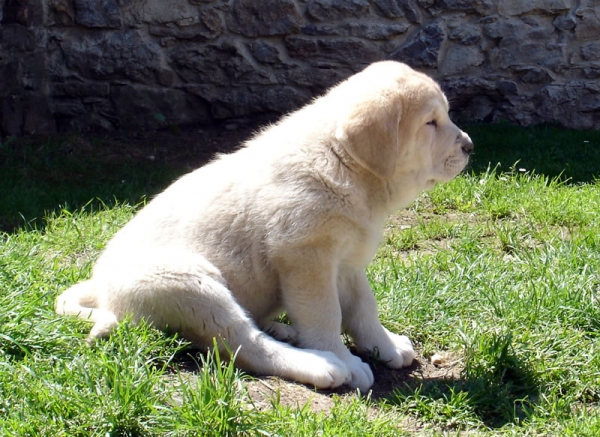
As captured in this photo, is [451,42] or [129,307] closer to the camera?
[129,307]

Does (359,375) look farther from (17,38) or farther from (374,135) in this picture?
(17,38)

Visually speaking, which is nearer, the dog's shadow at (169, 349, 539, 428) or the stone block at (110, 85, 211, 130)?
the dog's shadow at (169, 349, 539, 428)

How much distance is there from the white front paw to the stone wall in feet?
15.2

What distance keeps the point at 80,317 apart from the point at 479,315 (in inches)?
76.0

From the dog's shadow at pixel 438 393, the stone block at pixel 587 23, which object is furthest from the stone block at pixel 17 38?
the stone block at pixel 587 23

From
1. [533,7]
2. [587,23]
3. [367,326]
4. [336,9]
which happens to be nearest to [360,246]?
[367,326]

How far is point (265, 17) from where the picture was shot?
7.72m

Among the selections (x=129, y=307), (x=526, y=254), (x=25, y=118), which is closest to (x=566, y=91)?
(x=526, y=254)

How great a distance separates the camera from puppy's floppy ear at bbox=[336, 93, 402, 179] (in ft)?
10.7

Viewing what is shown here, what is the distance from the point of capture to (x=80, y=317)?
3.40 metres

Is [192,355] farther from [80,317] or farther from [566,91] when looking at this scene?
[566,91]

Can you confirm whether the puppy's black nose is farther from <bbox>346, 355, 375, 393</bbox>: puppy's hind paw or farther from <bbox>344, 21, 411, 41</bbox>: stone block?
<bbox>344, 21, 411, 41</bbox>: stone block

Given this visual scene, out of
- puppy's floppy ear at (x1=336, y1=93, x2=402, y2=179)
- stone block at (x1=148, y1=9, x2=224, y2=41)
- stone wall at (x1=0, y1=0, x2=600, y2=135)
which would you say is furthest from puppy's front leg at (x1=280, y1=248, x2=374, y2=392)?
stone block at (x1=148, y1=9, x2=224, y2=41)

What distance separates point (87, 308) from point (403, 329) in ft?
5.03
